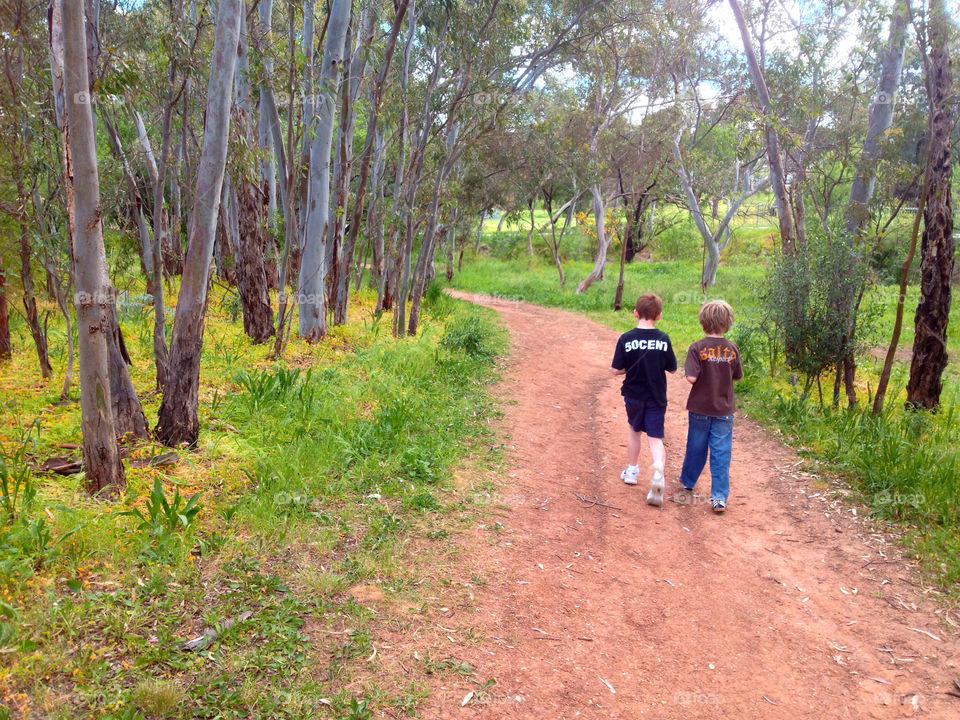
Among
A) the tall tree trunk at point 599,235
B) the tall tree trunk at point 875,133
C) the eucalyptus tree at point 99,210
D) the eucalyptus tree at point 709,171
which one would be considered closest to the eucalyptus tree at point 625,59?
the tall tree trunk at point 599,235

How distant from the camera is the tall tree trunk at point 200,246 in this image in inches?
200

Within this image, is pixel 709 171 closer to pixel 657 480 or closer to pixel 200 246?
pixel 657 480

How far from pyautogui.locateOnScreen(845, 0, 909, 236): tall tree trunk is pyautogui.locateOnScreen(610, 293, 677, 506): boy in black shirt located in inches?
169

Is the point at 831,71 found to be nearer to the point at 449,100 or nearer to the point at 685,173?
the point at 685,173

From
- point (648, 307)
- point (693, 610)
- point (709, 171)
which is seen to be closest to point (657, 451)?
point (648, 307)

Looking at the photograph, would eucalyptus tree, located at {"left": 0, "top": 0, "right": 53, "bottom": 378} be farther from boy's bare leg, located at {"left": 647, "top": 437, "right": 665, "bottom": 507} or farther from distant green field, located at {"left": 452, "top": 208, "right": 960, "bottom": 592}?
distant green field, located at {"left": 452, "top": 208, "right": 960, "bottom": 592}

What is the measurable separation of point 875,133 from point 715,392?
601 cm

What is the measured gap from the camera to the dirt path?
3.12 meters

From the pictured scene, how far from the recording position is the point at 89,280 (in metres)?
4.07

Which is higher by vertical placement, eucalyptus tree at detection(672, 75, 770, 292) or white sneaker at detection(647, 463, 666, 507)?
eucalyptus tree at detection(672, 75, 770, 292)

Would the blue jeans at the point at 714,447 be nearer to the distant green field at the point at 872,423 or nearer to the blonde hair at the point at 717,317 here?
the blonde hair at the point at 717,317

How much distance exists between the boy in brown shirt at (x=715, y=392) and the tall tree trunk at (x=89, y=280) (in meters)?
4.07

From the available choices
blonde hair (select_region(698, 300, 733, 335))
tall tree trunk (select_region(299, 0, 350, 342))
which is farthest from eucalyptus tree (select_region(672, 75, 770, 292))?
blonde hair (select_region(698, 300, 733, 335))

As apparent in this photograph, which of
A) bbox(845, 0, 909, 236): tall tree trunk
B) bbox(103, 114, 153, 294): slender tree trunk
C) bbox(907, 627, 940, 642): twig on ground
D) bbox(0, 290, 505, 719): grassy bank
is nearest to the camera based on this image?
bbox(0, 290, 505, 719): grassy bank
